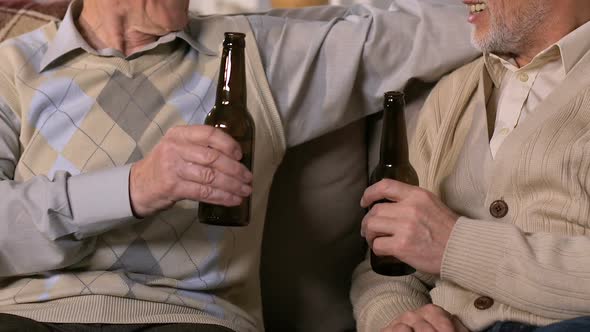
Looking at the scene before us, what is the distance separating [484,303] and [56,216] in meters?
0.71

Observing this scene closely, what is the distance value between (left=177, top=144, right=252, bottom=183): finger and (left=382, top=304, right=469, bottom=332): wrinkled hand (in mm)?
337

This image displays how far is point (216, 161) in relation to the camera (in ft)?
4.54

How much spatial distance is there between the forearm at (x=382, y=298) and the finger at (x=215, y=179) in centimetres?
39

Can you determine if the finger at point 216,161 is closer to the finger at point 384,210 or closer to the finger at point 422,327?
the finger at point 384,210

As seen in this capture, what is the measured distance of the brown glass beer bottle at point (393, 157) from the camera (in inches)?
59.9

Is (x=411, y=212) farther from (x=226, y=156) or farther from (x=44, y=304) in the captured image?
(x=44, y=304)

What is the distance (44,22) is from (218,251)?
691 millimetres

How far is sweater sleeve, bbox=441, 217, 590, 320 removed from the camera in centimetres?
141

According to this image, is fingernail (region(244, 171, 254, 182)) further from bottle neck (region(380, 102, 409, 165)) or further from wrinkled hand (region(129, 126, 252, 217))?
bottle neck (region(380, 102, 409, 165))

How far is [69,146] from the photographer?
168 centimetres

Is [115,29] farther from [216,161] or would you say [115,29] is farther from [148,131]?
[216,161]

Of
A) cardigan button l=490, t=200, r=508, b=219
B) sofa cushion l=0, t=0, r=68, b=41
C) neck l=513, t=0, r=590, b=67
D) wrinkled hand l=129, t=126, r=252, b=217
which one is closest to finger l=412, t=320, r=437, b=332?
cardigan button l=490, t=200, r=508, b=219

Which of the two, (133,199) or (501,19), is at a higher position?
(501,19)

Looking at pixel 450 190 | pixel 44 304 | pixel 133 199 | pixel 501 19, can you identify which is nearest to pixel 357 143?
pixel 450 190
